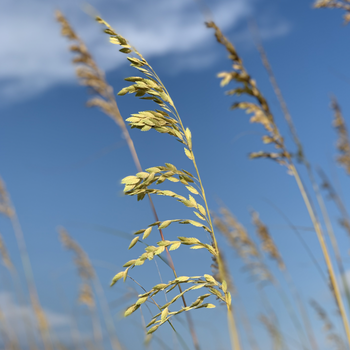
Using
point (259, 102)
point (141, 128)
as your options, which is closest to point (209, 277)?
point (141, 128)

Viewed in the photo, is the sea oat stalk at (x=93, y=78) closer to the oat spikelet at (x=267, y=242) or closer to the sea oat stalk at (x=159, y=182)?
the sea oat stalk at (x=159, y=182)

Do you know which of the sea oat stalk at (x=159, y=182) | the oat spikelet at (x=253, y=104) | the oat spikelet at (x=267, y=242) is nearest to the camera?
the sea oat stalk at (x=159, y=182)

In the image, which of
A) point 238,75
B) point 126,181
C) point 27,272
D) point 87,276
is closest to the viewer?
point 126,181

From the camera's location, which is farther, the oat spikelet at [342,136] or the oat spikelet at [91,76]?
the oat spikelet at [342,136]

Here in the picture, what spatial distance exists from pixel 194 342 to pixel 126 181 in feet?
2.74

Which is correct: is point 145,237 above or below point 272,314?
above

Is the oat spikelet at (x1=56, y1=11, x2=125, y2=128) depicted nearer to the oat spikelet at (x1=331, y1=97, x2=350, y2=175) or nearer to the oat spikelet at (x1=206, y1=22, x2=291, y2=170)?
the oat spikelet at (x1=206, y1=22, x2=291, y2=170)

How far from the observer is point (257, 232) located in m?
3.97

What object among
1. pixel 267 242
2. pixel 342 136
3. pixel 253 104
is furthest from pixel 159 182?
pixel 342 136

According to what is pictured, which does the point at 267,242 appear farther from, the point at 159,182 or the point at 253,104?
the point at 159,182

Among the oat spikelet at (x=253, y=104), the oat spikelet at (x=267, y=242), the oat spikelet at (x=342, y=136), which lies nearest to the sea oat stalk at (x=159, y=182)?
the oat spikelet at (x=253, y=104)

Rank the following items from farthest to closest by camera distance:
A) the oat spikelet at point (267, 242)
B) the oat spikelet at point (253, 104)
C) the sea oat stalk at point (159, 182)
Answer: the oat spikelet at point (267, 242)
the oat spikelet at point (253, 104)
the sea oat stalk at point (159, 182)

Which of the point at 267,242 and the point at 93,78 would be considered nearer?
the point at 93,78

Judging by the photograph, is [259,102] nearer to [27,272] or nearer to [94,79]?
[94,79]
